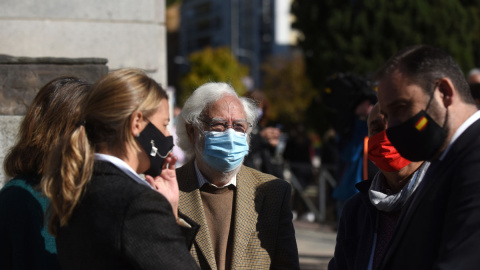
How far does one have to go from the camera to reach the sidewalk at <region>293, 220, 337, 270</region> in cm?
867

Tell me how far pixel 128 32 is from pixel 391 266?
12.4 ft

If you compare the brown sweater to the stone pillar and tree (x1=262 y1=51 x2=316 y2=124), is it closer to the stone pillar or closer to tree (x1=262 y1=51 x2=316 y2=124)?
the stone pillar

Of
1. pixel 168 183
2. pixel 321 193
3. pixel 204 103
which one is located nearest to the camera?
pixel 168 183

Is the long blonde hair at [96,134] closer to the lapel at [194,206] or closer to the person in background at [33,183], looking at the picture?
the person in background at [33,183]

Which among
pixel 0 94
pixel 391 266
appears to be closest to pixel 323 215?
pixel 0 94

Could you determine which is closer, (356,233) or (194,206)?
(356,233)

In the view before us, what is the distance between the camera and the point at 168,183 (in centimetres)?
270

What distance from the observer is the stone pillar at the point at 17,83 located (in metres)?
4.12

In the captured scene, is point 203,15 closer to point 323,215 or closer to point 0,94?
point 323,215

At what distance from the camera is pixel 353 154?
217 inches

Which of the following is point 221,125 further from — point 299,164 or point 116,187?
point 299,164

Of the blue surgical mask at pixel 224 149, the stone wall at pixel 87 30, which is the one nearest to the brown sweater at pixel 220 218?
the blue surgical mask at pixel 224 149

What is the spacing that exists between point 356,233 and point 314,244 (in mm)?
6865

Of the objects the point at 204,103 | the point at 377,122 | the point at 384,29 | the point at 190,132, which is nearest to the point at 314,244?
the point at 377,122
